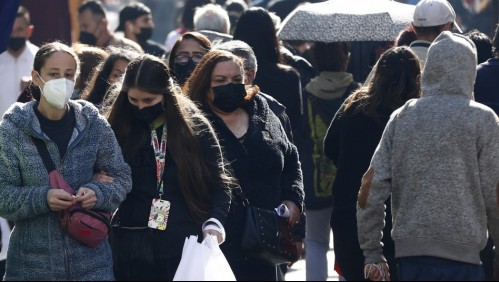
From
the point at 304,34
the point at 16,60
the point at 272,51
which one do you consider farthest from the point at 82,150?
the point at 16,60

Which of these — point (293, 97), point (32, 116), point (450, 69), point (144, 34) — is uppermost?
point (450, 69)

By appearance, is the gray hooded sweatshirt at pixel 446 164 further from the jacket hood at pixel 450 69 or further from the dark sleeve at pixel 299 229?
the dark sleeve at pixel 299 229

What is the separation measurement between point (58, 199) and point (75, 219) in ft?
0.39

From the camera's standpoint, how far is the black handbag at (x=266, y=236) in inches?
255

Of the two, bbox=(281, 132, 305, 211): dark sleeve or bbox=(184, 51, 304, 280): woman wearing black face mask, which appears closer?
bbox=(184, 51, 304, 280): woman wearing black face mask

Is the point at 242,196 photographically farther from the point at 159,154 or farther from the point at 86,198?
the point at 86,198

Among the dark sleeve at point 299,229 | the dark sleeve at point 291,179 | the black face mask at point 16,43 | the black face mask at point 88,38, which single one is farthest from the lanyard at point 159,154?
the black face mask at point 88,38

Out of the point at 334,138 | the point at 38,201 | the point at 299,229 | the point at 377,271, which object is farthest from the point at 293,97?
the point at 38,201

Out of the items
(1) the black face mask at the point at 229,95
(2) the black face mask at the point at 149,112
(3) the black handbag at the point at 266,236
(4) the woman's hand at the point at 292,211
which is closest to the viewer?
(2) the black face mask at the point at 149,112

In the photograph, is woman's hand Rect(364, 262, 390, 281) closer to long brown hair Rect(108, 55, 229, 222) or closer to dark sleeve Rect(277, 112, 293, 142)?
long brown hair Rect(108, 55, 229, 222)

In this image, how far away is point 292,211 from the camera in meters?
6.86

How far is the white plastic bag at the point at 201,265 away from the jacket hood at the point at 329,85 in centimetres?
366

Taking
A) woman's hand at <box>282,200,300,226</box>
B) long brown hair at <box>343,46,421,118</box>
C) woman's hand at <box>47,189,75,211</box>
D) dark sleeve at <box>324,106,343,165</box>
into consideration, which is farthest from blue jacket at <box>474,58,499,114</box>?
woman's hand at <box>47,189,75,211</box>

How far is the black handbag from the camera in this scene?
6.48m
